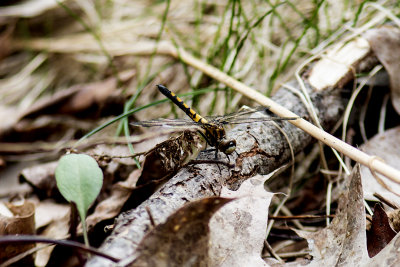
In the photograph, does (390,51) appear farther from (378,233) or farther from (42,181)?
(42,181)

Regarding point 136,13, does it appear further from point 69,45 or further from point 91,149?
point 91,149

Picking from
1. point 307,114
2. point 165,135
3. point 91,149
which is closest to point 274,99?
point 307,114

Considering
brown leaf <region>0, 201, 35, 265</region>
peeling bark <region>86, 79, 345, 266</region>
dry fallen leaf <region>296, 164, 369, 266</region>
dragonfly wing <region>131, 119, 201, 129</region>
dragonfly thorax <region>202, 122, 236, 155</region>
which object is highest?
dragonfly wing <region>131, 119, 201, 129</region>

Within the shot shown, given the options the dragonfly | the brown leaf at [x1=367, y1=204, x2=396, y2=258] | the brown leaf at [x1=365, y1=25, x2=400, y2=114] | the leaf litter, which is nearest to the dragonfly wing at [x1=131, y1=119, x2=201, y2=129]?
the dragonfly

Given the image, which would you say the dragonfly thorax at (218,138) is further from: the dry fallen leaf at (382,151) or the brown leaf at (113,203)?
Answer: the dry fallen leaf at (382,151)

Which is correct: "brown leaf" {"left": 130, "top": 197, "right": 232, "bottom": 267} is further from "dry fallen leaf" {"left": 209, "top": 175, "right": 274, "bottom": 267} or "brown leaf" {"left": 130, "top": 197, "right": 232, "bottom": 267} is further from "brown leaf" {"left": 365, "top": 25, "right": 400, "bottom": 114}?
"brown leaf" {"left": 365, "top": 25, "right": 400, "bottom": 114}

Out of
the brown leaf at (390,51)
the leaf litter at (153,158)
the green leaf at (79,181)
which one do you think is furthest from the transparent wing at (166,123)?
the brown leaf at (390,51)
